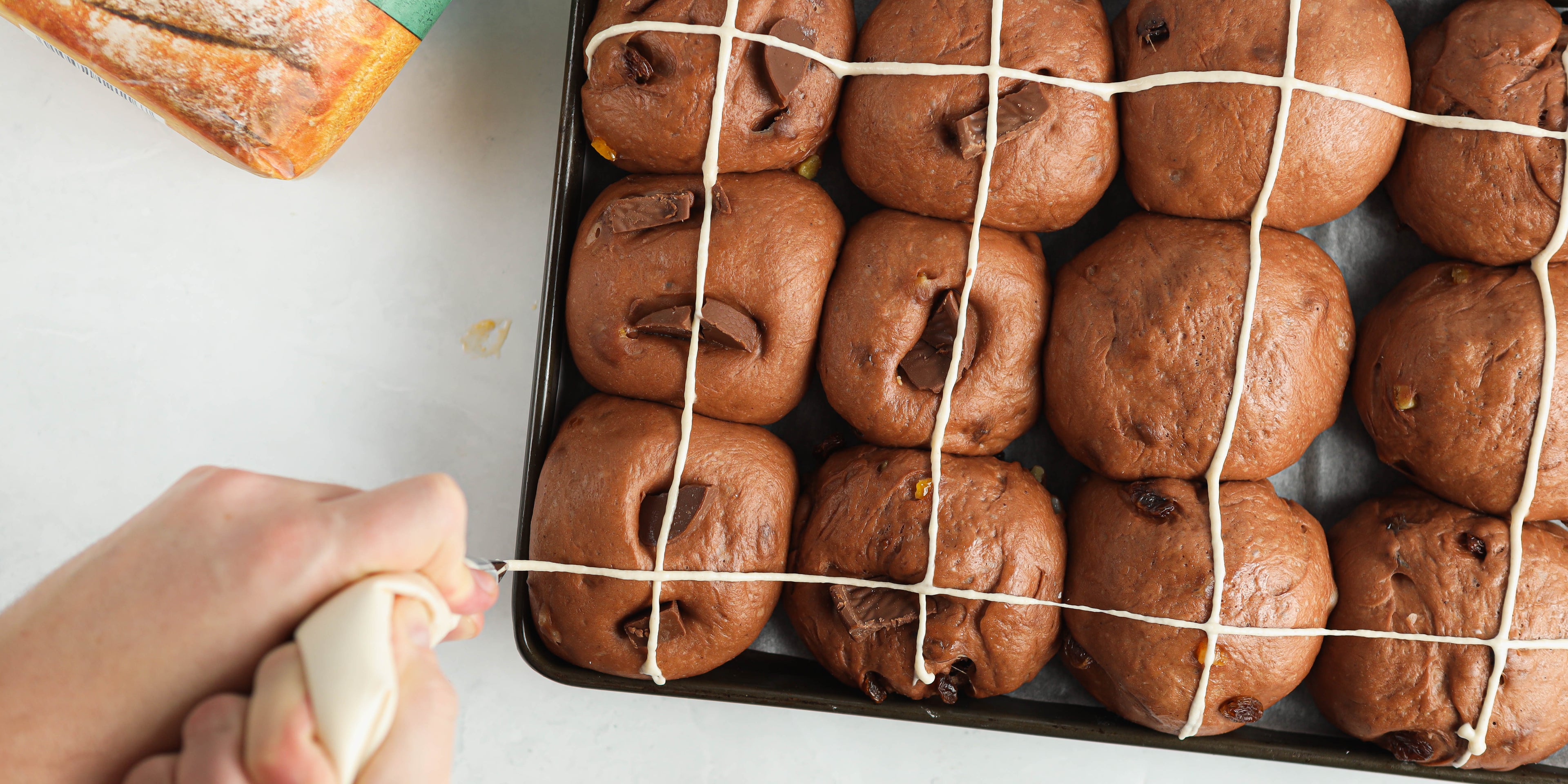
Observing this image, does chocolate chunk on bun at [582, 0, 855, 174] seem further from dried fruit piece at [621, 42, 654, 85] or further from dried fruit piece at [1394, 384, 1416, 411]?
dried fruit piece at [1394, 384, 1416, 411]

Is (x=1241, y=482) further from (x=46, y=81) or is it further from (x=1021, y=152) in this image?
(x=46, y=81)

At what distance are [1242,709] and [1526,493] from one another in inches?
21.0

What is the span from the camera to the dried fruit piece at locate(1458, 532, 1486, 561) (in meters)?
1.31

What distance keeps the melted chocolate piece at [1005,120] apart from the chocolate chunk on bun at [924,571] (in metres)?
0.48

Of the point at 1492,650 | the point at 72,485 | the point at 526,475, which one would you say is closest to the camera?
the point at 1492,650

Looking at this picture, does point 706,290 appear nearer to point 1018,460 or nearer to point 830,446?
point 830,446

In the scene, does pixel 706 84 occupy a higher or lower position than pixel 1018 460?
higher

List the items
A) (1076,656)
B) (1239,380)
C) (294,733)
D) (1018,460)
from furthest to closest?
1. (1018,460)
2. (1076,656)
3. (1239,380)
4. (294,733)

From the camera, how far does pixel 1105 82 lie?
133cm

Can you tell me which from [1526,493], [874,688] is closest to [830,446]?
[874,688]

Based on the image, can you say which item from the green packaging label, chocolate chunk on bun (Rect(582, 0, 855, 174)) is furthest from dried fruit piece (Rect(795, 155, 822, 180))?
the green packaging label

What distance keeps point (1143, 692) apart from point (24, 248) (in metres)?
2.15

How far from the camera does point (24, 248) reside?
1.62 meters

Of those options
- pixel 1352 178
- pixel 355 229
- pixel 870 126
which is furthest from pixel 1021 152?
pixel 355 229
